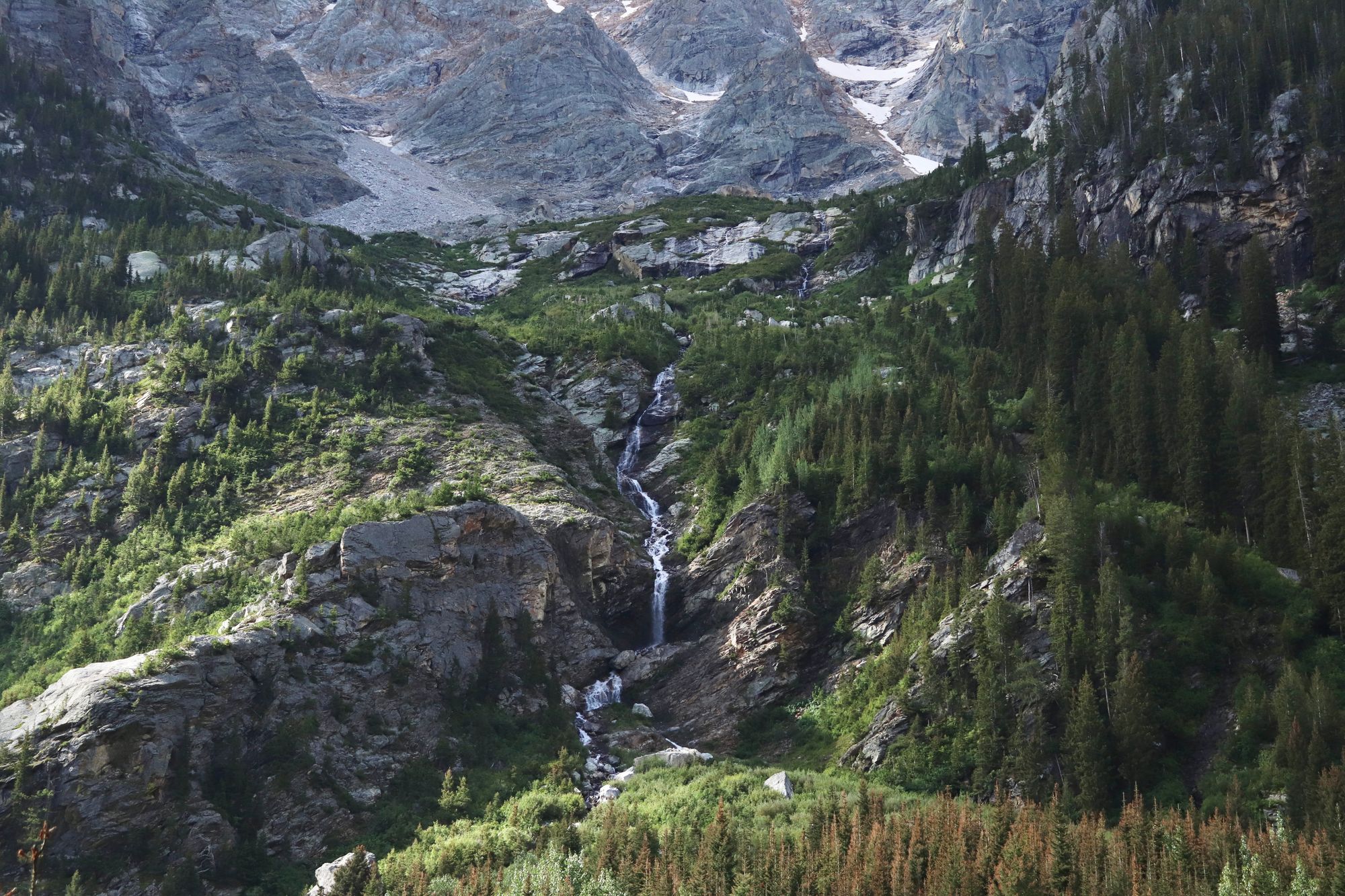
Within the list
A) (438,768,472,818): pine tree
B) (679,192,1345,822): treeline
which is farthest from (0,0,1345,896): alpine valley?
(679,192,1345,822): treeline

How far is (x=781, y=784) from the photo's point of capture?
185 feet

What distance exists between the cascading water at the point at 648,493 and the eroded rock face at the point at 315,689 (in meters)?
3.88

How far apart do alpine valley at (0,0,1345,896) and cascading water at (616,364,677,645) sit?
46cm

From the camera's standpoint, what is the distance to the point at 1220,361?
79812 mm

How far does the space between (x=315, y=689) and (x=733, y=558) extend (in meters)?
30.6

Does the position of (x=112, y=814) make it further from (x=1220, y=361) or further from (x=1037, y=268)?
(x=1037, y=268)

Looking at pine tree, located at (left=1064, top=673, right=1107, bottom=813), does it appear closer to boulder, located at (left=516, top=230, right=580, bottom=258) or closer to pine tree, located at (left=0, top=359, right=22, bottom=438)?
pine tree, located at (left=0, top=359, right=22, bottom=438)

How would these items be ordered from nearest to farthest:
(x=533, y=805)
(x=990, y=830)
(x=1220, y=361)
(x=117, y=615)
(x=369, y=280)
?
(x=990, y=830)
(x=533, y=805)
(x=117, y=615)
(x=1220, y=361)
(x=369, y=280)

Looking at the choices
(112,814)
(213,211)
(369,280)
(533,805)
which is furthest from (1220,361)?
(213,211)

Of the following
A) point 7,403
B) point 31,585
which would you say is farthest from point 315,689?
point 7,403

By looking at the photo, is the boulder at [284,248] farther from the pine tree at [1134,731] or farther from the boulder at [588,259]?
the pine tree at [1134,731]

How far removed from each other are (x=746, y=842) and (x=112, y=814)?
30725 millimetres

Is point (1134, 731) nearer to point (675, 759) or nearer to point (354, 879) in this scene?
point (675, 759)

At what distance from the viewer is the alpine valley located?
167 feet
